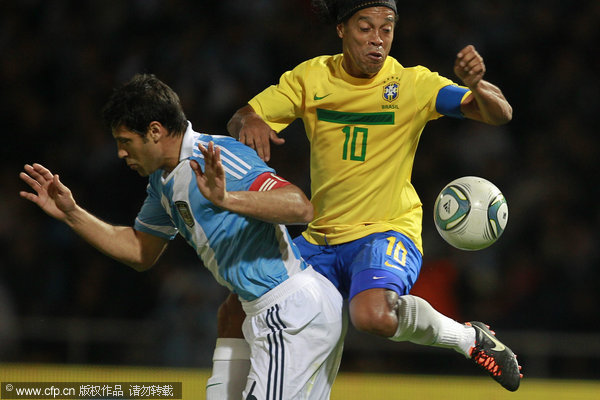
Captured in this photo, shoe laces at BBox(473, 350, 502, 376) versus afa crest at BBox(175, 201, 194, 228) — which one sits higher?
afa crest at BBox(175, 201, 194, 228)

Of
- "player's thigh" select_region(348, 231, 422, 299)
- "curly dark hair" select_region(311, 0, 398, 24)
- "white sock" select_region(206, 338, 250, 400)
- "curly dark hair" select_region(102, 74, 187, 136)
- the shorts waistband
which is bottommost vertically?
"white sock" select_region(206, 338, 250, 400)

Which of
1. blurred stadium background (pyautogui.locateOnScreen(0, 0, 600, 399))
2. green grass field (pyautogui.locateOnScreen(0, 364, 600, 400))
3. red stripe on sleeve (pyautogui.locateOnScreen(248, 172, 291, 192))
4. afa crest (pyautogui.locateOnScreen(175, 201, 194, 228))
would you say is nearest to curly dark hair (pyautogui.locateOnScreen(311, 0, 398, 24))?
red stripe on sleeve (pyautogui.locateOnScreen(248, 172, 291, 192))

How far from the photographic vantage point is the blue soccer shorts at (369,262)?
3.92m

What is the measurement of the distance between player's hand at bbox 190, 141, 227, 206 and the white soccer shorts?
1.75 ft

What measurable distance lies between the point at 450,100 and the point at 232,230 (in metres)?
1.26

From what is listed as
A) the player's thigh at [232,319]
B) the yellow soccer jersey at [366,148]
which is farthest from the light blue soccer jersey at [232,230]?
the yellow soccer jersey at [366,148]

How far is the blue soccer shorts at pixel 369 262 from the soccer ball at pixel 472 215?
0.20m

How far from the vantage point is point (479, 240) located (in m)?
4.14

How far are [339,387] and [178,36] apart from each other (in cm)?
513

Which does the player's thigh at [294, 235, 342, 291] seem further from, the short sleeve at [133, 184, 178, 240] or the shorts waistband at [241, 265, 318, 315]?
the short sleeve at [133, 184, 178, 240]

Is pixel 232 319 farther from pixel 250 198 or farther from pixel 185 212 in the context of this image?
pixel 250 198

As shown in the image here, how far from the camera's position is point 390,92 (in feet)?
13.9

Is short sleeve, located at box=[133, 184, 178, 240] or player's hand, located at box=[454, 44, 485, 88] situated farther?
short sleeve, located at box=[133, 184, 178, 240]

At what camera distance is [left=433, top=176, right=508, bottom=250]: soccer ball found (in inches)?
163
